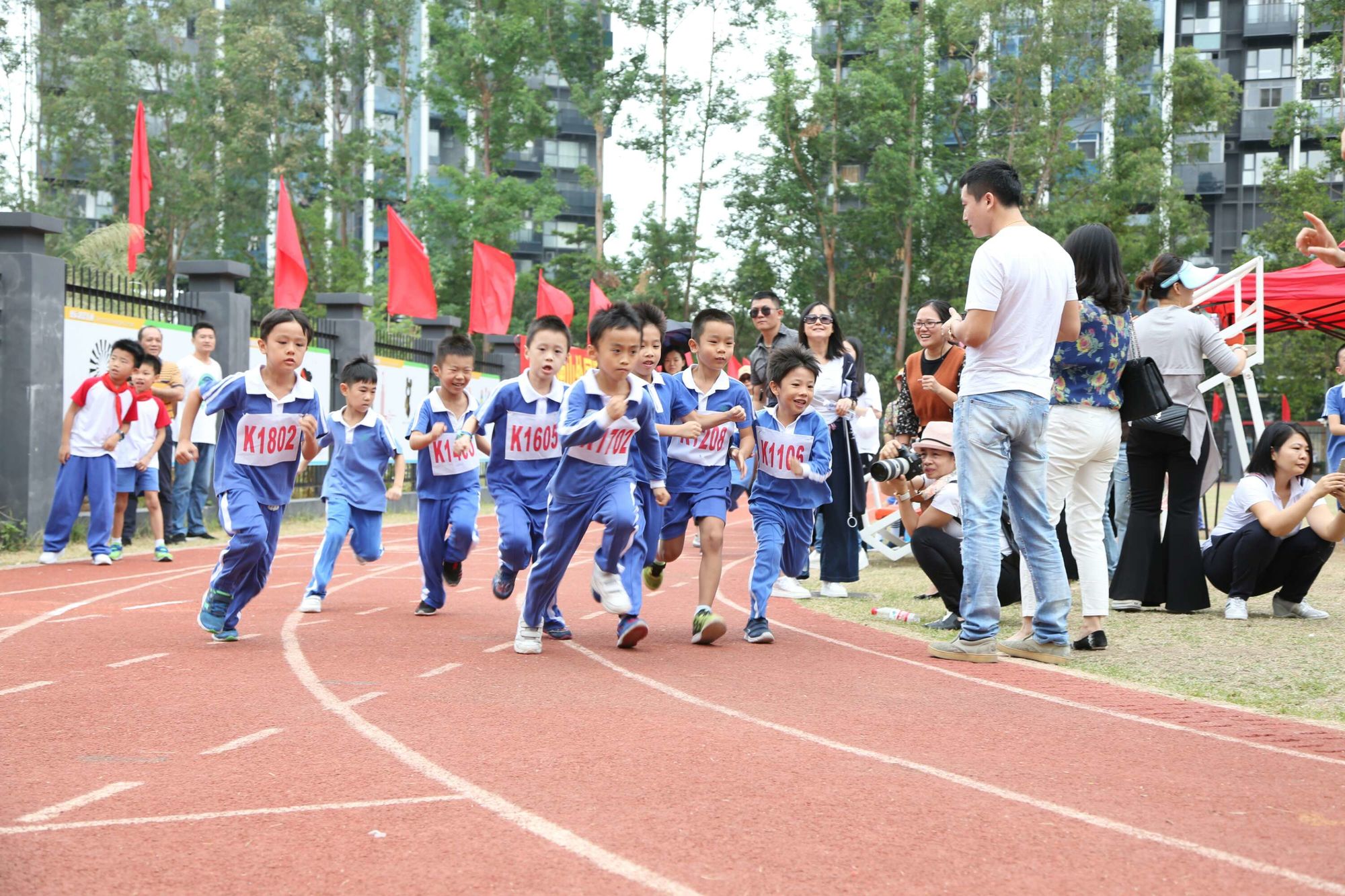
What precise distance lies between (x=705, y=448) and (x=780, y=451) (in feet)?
1.41

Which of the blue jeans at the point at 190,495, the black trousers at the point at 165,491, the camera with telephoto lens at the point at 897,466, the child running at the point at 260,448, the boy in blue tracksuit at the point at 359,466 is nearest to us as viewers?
the child running at the point at 260,448

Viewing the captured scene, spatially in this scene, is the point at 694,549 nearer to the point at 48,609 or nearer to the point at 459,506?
the point at 459,506

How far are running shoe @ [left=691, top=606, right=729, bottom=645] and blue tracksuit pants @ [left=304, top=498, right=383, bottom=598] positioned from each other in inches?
112

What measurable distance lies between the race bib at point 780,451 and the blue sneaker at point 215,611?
3.07 meters

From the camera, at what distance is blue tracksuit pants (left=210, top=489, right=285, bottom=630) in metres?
7.73

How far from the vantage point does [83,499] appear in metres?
12.5

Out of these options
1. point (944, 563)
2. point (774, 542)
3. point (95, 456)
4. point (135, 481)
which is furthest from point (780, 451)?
point (135, 481)

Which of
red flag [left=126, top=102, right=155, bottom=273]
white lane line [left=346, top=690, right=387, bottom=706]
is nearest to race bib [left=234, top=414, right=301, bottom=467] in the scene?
white lane line [left=346, top=690, right=387, bottom=706]

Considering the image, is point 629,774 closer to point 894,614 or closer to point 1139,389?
point 1139,389

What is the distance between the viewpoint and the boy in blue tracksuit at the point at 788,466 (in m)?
8.06

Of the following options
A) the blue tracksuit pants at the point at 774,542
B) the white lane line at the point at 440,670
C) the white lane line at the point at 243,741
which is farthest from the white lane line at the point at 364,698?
the blue tracksuit pants at the point at 774,542

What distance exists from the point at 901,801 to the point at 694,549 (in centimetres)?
1150

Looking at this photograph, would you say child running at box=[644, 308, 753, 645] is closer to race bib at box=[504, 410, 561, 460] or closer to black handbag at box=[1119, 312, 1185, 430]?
race bib at box=[504, 410, 561, 460]

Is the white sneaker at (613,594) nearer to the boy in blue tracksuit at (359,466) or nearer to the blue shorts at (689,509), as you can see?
the blue shorts at (689,509)
